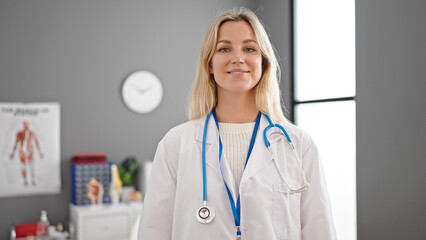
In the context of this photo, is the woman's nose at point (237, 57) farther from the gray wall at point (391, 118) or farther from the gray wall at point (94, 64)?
the gray wall at point (94, 64)

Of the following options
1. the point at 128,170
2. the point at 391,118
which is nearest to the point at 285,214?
the point at 391,118

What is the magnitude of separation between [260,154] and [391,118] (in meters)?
1.84

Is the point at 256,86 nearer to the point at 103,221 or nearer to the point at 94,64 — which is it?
the point at 103,221

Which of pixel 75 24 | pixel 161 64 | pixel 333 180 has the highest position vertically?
pixel 75 24

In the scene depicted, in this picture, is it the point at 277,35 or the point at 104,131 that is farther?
the point at 277,35

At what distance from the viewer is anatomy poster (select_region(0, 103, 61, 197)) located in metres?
3.52

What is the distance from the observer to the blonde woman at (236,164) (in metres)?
1.37

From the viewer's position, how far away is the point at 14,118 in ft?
11.6

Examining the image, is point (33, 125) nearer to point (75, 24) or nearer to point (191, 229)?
point (75, 24)

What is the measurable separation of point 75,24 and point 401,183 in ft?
9.85

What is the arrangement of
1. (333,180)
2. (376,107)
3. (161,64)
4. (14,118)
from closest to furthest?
(376,107)
(14,118)
(333,180)
(161,64)

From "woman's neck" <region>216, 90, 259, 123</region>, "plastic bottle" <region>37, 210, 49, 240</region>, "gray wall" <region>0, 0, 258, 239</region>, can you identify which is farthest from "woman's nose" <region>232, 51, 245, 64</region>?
"gray wall" <region>0, 0, 258, 239</region>

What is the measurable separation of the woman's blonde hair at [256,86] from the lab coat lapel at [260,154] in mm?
61

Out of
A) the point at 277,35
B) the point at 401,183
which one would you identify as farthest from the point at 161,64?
the point at 401,183
